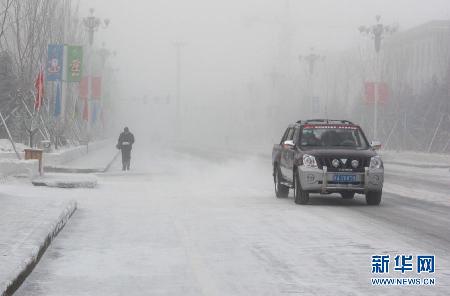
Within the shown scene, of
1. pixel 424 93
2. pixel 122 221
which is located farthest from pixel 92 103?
pixel 122 221

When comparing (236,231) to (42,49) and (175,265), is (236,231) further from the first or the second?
(42,49)

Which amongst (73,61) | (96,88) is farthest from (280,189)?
(96,88)

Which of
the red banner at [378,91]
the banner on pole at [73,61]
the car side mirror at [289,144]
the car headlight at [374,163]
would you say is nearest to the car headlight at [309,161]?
the car side mirror at [289,144]

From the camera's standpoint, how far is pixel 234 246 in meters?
10.6

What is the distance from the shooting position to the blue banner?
36.3 m

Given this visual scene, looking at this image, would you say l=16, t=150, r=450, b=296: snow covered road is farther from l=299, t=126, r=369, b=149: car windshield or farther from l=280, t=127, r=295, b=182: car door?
l=299, t=126, r=369, b=149: car windshield

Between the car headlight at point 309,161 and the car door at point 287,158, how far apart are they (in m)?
0.78

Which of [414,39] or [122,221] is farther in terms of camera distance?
[414,39]

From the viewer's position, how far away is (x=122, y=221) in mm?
13695

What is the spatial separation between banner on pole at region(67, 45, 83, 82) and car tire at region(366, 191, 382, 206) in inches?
997

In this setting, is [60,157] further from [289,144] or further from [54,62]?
[289,144]

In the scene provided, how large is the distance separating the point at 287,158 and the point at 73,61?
2421 cm

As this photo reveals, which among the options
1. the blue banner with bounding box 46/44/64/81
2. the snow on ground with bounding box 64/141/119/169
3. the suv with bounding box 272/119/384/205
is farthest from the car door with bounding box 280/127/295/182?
the blue banner with bounding box 46/44/64/81

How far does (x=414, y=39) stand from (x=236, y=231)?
398 ft
